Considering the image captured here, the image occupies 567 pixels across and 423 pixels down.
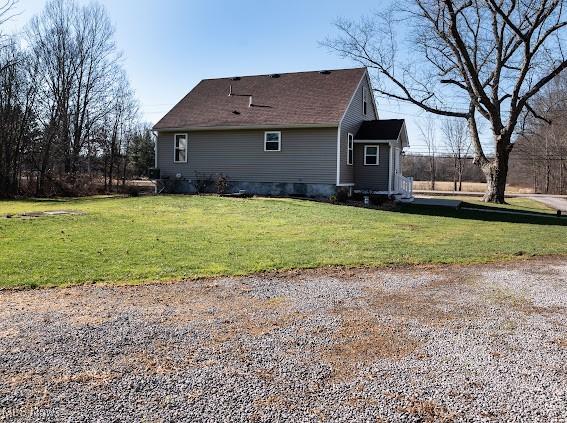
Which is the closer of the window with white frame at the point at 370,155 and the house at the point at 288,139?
the house at the point at 288,139

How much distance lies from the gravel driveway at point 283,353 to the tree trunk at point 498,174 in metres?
20.1

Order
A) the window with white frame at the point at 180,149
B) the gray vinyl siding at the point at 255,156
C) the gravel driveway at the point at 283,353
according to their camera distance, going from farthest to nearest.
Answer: the window with white frame at the point at 180,149 < the gray vinyl siding at the point at 255,156 < the gravel driveway at the point at 283,353

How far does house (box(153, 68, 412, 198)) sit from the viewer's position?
64.6 feet

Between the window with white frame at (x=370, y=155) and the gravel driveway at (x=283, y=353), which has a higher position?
the window with white frame at (x=370, y=155)

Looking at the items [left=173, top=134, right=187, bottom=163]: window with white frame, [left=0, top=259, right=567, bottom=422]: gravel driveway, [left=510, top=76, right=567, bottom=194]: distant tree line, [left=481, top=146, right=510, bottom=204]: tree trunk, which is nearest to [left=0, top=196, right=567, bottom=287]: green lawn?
[left=0, top=259, right=567, bottom=422]: gravel driveway

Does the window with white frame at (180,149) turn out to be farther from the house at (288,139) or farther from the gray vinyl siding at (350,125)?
the gray vinyl siding at (350,125)

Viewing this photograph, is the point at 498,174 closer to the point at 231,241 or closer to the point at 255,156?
the point at 255,156

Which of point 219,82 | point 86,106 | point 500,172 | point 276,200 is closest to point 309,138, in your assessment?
point 276,200

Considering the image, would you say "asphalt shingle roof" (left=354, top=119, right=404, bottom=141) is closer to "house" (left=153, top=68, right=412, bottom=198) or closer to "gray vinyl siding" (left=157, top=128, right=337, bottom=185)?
"house" (left=153, top=68, right=412, bottom=198)

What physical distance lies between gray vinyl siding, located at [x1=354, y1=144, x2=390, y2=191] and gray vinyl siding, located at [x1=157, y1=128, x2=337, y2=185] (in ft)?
7.95

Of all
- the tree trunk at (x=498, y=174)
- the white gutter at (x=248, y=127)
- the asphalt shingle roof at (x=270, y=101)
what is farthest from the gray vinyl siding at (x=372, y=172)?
the tree trunk at (x=498, y=174)

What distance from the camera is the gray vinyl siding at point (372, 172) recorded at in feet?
68.1

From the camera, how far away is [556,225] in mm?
14523

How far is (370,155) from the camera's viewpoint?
69.4 feet
